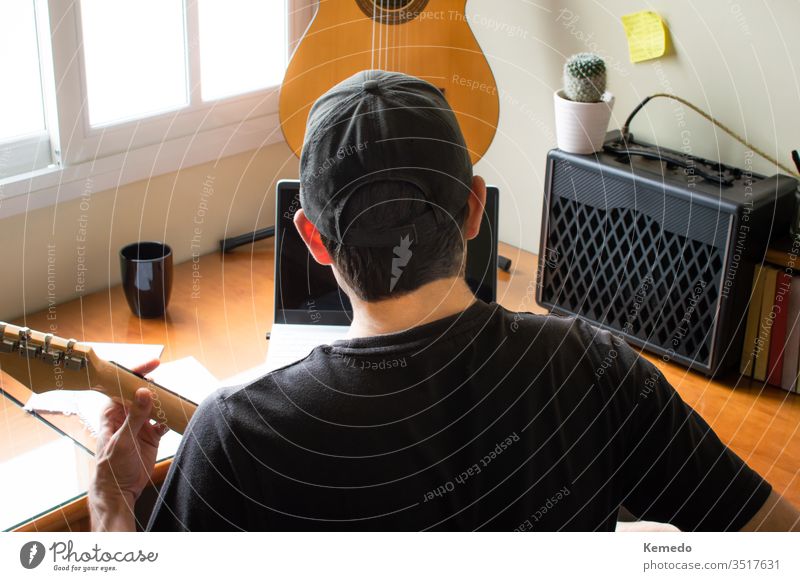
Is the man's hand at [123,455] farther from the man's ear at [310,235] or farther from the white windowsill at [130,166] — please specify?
the white windowsill at [130,166]

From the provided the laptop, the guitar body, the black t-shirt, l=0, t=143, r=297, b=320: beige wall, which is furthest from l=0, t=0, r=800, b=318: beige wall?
the black t-shirt

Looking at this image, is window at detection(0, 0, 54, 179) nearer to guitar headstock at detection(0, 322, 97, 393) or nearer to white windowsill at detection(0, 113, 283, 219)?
white windowsill at detection(0, 113, 283, 219)

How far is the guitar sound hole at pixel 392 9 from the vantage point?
146 centimetres

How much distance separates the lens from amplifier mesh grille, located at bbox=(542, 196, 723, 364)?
1.44 meters

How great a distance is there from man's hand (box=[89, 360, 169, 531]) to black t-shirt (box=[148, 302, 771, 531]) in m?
0.16

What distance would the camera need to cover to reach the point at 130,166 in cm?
164

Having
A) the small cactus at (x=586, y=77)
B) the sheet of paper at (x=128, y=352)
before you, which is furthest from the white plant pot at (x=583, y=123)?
the sheet of paper at (x=128, y=352)

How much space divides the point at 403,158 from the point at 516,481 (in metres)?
0.25

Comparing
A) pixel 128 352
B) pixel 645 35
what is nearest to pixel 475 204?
pixel 128 352

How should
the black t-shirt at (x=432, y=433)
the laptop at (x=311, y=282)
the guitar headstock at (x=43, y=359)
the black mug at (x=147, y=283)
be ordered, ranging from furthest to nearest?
the black mug at (x=147, y=283) < the laptop at (x=311, y=282) < the guitar headstock at (x=43, y=359) < the black t-shirt at (x=432, y=433)

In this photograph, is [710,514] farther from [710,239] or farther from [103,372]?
[710,239]

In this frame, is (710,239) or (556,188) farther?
(556,188)
